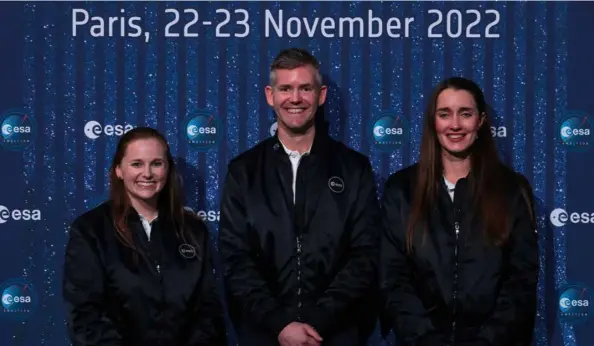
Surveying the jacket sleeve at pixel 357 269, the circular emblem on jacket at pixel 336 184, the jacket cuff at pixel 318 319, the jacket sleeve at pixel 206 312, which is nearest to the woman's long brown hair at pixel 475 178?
the jacket sleeve at pixel 357 269

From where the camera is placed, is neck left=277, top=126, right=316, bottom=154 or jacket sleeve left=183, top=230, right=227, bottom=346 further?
neck left=277, top=126, right=316, bottom=154

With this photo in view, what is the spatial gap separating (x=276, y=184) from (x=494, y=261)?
0.96 meters

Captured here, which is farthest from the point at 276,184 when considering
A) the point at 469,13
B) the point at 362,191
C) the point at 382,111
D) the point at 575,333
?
the point at 575,333

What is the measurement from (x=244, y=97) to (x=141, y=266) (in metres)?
1.06

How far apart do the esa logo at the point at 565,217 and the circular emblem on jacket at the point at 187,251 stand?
5.61 feet

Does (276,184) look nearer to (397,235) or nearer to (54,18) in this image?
(397,235)

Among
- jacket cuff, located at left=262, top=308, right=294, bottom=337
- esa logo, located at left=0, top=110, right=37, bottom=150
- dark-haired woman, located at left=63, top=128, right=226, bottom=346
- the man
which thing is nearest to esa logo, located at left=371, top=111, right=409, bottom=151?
the man

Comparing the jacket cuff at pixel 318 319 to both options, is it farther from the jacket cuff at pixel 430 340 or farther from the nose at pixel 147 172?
the nose at pixel 147 172

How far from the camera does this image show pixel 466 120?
3834 millimetres

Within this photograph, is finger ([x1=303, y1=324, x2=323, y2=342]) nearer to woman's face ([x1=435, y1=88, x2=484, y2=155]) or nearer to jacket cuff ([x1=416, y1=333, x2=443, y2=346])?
jacket cuff ([x1=416, y1=333, x2=443, y2=346])

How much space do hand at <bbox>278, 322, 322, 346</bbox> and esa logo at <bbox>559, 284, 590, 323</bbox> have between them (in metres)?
1.38

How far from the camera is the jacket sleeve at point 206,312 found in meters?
3.89

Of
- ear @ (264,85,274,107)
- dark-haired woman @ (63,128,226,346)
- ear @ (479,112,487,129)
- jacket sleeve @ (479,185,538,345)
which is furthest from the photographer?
ear @ (264,85,274,107)

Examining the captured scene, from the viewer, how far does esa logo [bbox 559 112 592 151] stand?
446cm
